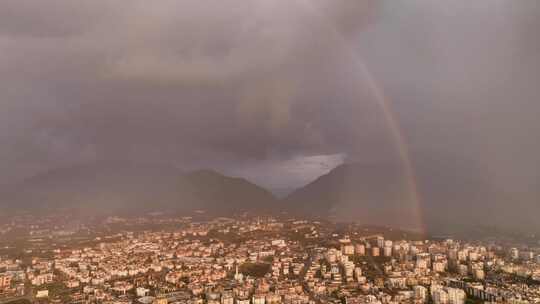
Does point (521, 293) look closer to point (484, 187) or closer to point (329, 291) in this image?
point (329, 291)

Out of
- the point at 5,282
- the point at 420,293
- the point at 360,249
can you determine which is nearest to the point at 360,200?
the point at 360,249

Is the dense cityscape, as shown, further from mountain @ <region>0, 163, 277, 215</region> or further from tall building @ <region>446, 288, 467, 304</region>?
mountain @ <region>0, 163, 277, 215</region>

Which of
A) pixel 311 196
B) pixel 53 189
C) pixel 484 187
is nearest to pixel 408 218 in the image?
pixel 484 187

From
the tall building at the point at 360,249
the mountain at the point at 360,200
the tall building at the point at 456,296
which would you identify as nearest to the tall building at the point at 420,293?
the tall building at the point at 456,296

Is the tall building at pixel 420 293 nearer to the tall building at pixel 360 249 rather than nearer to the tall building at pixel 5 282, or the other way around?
the tall building at pixel 360 249

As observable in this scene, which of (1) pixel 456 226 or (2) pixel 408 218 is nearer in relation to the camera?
(1) pixel 456 226

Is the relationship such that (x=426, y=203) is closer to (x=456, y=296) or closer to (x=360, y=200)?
(x=360, y=200)

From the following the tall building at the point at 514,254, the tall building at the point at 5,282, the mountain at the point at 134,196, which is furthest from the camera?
the mountain at the point at 134,196
